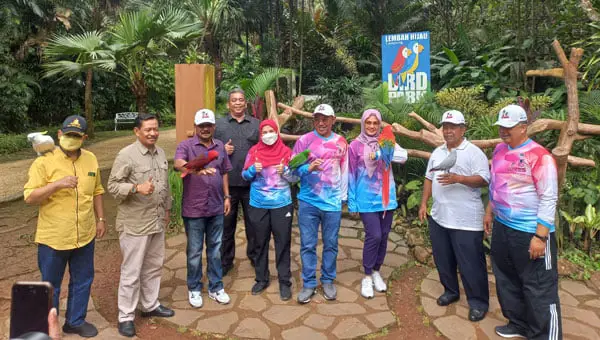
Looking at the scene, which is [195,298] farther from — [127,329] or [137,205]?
[137,205]

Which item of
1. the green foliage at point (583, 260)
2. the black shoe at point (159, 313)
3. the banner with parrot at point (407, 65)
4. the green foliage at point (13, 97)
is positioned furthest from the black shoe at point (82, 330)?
the green foliage at point (13, 97)

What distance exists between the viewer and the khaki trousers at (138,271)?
9.88 feet

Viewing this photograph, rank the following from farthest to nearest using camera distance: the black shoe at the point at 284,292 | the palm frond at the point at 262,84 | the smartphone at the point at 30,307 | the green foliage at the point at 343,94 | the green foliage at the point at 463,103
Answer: the green foliage at the point at 343,94
the palm frond at the point at 262,84
the green foliage at the point at 463,103
the black shoe at the point at 284,292
the smartphone at the point at 30,307

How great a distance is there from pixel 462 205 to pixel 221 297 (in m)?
2.05

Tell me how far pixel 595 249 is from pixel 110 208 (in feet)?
20.4

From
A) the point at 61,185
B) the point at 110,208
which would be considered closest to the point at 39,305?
the point at 61,185

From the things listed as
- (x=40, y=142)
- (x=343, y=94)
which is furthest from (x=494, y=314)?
(x=343, y=94)

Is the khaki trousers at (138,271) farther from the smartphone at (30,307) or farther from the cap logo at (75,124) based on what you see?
the smartphone at (30,307)

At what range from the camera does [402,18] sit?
12086 mm

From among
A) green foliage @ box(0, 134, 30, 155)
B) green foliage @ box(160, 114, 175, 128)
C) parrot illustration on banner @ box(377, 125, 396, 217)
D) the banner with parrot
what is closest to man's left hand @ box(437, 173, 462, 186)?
parrot illustration on banner @ box(377, 125, 396, 217)

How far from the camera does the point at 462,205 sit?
10.2ft

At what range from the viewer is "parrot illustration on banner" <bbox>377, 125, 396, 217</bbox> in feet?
11.1

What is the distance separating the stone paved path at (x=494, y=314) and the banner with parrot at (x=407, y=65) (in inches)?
156

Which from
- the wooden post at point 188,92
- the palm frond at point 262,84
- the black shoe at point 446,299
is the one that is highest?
the palm frond at point 262,84
